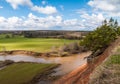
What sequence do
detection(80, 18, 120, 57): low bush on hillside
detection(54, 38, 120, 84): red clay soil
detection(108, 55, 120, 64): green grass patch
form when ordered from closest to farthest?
detection(108, 55, 120, 64): green grass patch < detection(54, 38, 120, 84): red clay soil < detection(80, 18, 120, 57): low bush on hillside

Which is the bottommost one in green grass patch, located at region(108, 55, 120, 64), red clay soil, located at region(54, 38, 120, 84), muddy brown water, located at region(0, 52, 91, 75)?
muddy brown water, located at region(0, 52, 91, 75)

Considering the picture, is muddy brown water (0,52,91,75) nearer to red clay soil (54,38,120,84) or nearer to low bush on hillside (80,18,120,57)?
low bush on hillside (80,18,120,57)

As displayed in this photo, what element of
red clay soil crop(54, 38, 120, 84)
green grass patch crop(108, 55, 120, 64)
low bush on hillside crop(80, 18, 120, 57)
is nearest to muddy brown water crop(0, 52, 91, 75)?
low bush on hillside crop(80, 18, 120, 57)

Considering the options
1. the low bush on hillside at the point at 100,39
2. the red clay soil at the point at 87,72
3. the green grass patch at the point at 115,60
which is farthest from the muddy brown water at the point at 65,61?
the green grass patch at the point at 115,60

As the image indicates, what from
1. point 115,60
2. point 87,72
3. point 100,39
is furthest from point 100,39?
point 115,60

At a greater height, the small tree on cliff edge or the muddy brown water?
the small tree on cliff edge

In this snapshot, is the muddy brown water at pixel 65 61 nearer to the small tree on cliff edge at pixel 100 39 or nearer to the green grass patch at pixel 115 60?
the small tree on cliff edge at pixel 100 39

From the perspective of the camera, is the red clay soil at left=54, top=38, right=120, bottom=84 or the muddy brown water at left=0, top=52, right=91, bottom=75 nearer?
the red clay soil at left=54, top=38, right=120, bottom=84

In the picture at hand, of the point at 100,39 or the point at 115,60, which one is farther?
the point at 100,39

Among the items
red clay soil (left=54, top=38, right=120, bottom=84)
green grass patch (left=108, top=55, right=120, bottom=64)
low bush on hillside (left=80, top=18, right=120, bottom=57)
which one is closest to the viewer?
green grass patch (left=108, top=55, right=120, bottom=64)

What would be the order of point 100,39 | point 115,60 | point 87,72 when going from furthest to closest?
point 100,39 → point 87,72 → point 115,60

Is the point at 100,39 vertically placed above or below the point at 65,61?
above

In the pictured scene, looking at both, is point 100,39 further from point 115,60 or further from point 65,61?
point 115,60

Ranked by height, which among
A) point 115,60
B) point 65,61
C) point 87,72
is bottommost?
point 65,61
